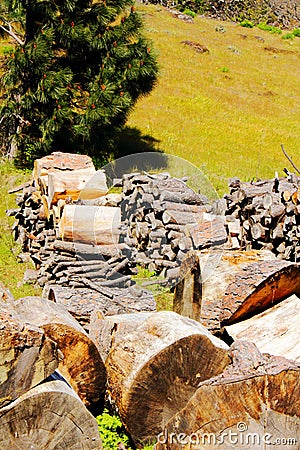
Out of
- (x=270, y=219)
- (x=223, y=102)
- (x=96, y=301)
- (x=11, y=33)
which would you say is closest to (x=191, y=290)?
(x=96, y=301)

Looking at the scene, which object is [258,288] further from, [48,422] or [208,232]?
[208,232]

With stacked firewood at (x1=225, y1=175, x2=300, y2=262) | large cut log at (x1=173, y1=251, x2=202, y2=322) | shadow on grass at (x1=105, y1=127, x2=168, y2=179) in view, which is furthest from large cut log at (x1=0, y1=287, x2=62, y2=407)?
shadow on grass at (x1=105, y1=127, x2=168, y2=179)

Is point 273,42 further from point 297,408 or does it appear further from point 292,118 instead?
point 297,408

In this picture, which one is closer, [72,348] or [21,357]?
[21,357]

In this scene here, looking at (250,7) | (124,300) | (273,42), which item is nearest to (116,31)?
(124,300)

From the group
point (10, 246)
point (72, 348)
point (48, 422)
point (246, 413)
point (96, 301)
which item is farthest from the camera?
point (10, 246)

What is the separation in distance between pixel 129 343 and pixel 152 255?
5.26 m

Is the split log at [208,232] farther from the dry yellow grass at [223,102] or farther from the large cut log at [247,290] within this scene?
the large cut log at [247,290]

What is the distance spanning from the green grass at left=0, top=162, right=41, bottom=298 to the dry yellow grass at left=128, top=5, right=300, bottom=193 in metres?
4.87

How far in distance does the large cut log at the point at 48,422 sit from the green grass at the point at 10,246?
4.73 meters

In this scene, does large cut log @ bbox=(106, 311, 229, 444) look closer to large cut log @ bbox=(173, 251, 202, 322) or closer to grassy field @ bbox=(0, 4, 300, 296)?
large cut log @ bbox=(173, 251, 202, 322)

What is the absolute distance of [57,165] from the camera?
1148 centimetres

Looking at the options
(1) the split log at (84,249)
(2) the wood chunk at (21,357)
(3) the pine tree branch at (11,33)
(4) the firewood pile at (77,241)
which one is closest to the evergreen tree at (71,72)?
(3) the pine tree branch at (11,33)

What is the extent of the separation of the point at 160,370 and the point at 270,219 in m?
5.58
